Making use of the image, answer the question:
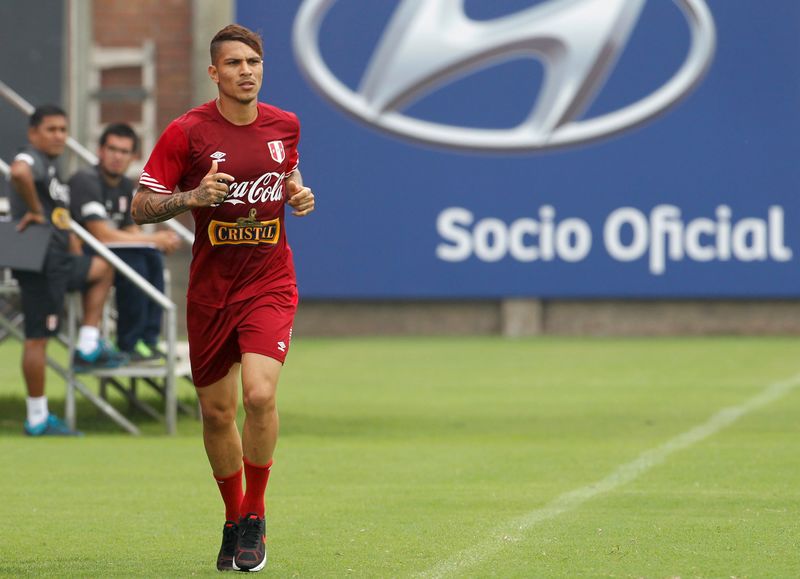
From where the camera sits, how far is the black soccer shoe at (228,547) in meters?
6.25

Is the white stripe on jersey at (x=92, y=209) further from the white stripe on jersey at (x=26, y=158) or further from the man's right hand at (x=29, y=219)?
the white stripe on jersey at (x=26, y=158)

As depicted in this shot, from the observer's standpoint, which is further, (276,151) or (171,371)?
(171,371)

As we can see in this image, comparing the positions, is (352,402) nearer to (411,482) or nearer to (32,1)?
(411,482)

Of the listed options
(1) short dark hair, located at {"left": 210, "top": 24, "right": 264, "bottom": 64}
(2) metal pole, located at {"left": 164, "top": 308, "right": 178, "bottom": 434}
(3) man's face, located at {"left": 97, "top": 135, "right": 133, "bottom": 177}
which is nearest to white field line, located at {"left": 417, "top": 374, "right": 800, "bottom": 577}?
(1) short dark hair, located at {"left": 210, "top": 24, "right": 264, "bottom": 64}

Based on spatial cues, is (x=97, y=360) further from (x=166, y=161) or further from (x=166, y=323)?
(x=166, y=161)

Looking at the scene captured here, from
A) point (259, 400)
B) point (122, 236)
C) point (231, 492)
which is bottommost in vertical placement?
point (231, 492)

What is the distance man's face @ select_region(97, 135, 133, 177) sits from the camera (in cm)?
1140

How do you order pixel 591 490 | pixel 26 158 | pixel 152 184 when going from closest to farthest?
pixel 152 184
pixel 591 490
pixel 26 158

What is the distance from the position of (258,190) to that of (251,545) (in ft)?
4.50

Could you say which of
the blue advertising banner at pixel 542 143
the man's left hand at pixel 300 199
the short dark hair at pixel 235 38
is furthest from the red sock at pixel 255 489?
the blue advertising banner at pixel 542 143

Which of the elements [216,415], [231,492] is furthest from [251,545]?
[216,415]

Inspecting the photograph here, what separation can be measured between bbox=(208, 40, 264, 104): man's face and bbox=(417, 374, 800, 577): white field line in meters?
1.97

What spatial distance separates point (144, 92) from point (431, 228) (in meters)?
4.39

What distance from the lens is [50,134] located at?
1103 centimetres
